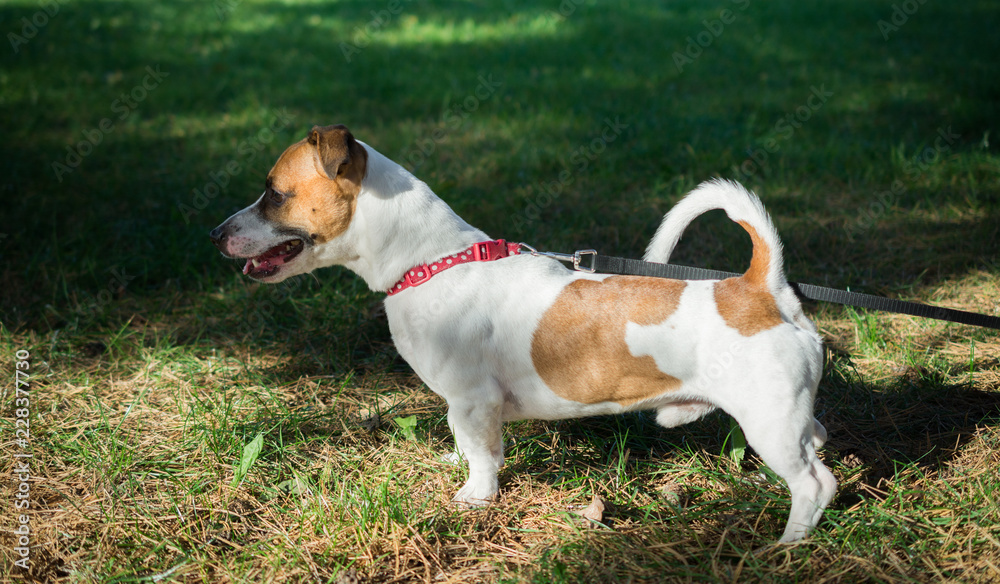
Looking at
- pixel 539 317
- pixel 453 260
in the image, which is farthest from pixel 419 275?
pixel 539 317

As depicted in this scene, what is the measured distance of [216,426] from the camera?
9.53ft

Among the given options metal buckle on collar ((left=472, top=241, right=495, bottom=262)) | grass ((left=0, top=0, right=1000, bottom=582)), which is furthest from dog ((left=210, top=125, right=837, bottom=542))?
grass ((left=0, top=0, right=1000, bottom=582))

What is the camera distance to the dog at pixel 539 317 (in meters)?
2.09

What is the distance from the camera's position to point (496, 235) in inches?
176

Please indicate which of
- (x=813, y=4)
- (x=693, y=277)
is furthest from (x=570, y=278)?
(x=813, y=4)

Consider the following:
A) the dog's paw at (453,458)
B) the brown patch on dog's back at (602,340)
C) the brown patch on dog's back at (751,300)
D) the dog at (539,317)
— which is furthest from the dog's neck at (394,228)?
the brown patch on dog's back at (751,300)

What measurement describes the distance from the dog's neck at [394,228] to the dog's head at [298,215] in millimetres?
46

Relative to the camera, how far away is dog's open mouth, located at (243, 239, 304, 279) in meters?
2.46

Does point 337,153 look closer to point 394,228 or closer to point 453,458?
point 394,228

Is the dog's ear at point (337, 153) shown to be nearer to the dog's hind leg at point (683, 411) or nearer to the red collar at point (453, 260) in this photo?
the red collar at point (453, 260)

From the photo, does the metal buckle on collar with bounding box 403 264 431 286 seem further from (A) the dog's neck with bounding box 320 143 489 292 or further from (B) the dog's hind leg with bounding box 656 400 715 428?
(B) the dog's hind leg with bounding box 656 400 715 428

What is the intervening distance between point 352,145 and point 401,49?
23.6 feet

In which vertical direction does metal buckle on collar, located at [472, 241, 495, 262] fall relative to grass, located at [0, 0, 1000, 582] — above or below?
above

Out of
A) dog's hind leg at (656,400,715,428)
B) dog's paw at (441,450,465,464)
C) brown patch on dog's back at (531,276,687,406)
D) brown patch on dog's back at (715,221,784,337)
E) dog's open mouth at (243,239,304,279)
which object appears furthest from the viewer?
Result: dog's paw at (441,450,465,464)
